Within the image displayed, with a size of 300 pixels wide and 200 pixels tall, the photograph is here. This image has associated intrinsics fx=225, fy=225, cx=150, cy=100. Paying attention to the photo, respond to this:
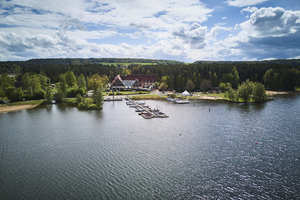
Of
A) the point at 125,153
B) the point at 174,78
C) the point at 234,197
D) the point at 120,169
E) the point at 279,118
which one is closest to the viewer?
the point at 234,197

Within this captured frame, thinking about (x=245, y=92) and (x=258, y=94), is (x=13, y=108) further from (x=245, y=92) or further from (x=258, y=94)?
(x=258, y=94)

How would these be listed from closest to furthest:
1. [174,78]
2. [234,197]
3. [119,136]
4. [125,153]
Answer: [234,197] < [125,153] < [119,136] < [174,78]

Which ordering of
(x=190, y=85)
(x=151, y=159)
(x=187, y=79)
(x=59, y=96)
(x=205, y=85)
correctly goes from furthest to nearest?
(x=187, y=79)
(x=205, y=85)
(x=190, y=85)
(x=59, y=96)
(x=151, y=159)

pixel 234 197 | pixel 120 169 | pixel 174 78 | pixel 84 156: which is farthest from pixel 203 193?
pixel 174 78

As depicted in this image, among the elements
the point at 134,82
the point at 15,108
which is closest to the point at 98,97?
the point at 15,108

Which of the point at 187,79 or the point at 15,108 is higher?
the point at 187,79

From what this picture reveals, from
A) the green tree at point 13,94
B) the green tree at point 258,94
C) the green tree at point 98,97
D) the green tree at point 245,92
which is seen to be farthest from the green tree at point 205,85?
the green tree at point 13,94

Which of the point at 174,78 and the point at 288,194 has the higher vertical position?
the point at 174,78

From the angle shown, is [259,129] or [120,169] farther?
[259,129]

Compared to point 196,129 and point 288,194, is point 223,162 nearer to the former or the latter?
point 288,194
